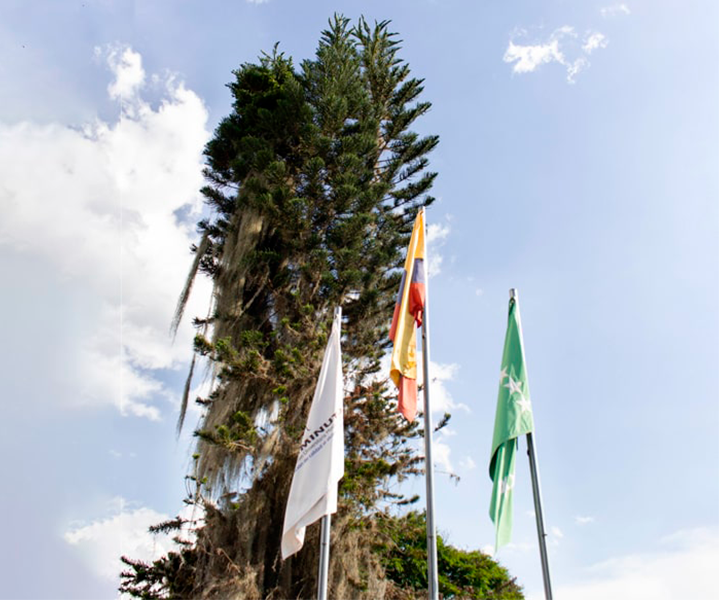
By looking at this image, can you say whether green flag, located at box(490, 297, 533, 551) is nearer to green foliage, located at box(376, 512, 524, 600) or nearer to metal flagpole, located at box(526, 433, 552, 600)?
metal flagpole, located at box(526, 433, 552, 600)

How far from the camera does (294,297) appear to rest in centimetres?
1016

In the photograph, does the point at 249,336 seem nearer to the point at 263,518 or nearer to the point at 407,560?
the point at 263,518

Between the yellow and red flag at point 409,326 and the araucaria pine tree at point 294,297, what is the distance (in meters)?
2.90

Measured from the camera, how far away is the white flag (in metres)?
5.51

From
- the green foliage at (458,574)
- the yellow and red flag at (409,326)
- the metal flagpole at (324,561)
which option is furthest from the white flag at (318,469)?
the green foliage at (458,574)

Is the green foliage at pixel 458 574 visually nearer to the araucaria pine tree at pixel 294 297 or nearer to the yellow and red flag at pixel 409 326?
the araucaria pine tree at pixel 294 297

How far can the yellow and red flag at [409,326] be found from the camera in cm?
586

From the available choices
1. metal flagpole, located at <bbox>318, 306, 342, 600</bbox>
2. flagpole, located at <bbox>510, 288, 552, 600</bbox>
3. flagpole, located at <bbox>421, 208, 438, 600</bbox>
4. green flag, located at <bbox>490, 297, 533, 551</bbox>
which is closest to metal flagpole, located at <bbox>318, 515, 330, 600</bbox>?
metal flagpole, located at <bbox>318, 306, 342, 600</bbox>

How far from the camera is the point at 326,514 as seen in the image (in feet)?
17.7

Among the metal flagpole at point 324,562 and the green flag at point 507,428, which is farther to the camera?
the green flag at point 507,428

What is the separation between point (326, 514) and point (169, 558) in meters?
4.98

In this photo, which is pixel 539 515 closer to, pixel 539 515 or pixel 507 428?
pixel 539 515

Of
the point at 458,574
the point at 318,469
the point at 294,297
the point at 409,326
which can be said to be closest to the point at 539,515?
the point at 318,469

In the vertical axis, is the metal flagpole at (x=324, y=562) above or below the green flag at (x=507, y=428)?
below
